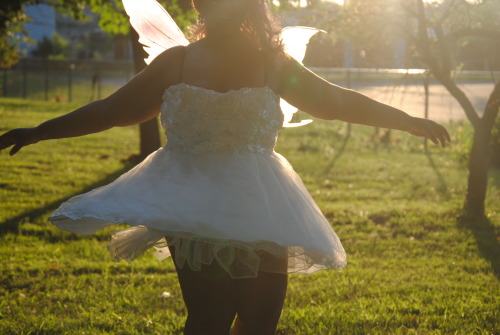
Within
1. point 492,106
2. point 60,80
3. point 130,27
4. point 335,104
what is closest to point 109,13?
point 130,27

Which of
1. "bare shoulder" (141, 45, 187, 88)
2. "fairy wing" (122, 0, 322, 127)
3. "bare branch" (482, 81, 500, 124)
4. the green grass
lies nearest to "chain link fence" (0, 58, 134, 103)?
the green grass

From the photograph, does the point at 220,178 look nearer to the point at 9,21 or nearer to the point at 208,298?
the point at 208,298

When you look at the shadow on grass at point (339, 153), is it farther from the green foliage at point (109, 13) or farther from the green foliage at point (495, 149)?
the green foliage at point (109, 13)

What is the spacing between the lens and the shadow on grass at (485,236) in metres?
6.23

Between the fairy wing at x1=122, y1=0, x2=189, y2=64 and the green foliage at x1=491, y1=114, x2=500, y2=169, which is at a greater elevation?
the fairy wing at x1=122, y1=0, x2=189, y2=64

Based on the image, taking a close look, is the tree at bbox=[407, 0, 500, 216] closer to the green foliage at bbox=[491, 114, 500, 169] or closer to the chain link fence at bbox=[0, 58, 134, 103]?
the green foliage at bbox=[491, 114, 500, 169]

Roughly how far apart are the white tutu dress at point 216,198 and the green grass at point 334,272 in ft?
6.01

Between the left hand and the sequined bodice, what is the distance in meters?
0.68

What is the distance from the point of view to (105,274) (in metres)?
5.70

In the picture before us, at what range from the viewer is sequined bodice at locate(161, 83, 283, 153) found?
104 inches

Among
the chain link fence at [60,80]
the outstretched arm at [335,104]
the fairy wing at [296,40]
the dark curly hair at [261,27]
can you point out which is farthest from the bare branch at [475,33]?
the chain link fence at [60,80]

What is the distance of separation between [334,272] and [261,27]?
352 centimetres

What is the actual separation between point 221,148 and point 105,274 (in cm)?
335

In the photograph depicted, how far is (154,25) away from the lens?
3.18 m
